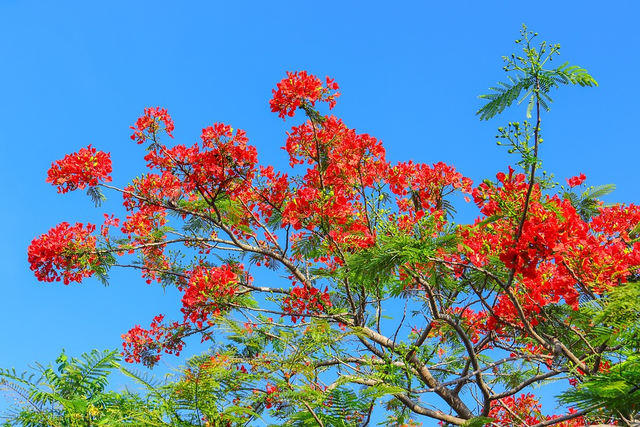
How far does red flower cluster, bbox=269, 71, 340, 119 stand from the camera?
5.77 metres

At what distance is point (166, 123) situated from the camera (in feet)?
21.4

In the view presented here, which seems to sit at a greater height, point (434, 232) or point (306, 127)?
point (306, 127)

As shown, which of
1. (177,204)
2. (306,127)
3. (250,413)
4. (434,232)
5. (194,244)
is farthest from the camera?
(194,244)

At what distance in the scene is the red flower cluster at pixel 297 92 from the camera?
5.77 m

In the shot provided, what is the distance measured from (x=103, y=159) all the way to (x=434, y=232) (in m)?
4.09

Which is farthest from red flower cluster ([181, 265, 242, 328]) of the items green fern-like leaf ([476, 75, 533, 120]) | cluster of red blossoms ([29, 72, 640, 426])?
green fern-like leaf ([476, 75, 533, 120])

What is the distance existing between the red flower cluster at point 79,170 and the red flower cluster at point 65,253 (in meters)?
0.50

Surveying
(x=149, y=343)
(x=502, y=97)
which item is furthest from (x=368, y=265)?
(x=149, y=343)

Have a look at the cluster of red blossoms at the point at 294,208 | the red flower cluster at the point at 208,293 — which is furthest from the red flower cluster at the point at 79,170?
the red flower cluster at the point at 208,293

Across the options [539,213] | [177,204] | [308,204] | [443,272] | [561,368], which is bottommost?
[561,368]

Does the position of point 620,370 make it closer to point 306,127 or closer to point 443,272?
point 443,272

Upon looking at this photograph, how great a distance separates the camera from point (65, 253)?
6.53 metres

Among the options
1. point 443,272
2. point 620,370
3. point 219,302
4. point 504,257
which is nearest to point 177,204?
point 219,302

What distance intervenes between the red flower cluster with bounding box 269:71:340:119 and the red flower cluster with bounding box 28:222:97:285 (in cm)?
Answer: 274
